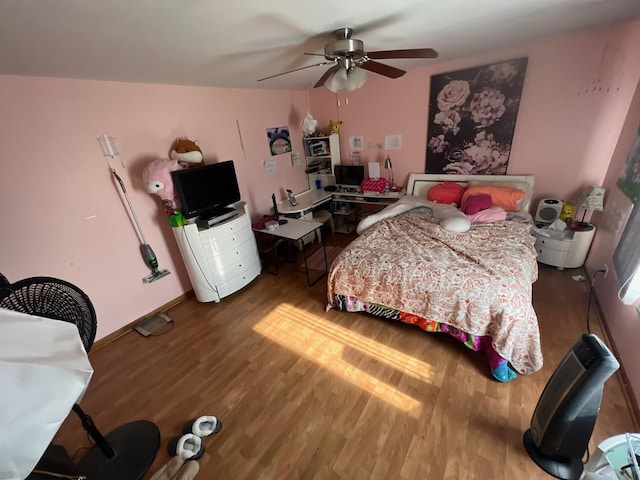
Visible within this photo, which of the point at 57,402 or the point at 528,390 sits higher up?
the point at 57,402

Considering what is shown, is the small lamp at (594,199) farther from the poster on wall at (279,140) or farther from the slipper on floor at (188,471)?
the slipper on floor at (188,471)

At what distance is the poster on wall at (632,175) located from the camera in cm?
201

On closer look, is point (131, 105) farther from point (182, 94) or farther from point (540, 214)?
point (540, 214)

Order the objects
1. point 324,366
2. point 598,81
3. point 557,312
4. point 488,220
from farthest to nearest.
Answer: point 488,220, point 598,81, point 557,312, point 324,366

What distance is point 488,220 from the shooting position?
2.65 m

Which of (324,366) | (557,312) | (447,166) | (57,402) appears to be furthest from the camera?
(447,166)

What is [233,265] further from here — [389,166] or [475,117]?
[475,117]

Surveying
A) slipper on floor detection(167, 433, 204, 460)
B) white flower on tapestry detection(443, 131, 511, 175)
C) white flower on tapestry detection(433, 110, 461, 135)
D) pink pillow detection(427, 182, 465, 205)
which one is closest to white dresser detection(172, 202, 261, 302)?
slipper on floor detection(167, 433, 204, 460)

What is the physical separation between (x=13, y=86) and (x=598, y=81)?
468 cm

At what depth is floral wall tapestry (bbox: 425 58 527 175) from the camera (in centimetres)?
285

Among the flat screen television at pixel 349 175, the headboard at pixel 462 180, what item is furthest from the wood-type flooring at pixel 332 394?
the flat screen television at pixel 349 175

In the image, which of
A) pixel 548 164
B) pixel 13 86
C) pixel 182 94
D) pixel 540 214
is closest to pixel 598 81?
pixel 548 164

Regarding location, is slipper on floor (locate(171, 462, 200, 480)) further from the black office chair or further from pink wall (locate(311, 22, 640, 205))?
pink wall (locate(311, 22, 640, 205))

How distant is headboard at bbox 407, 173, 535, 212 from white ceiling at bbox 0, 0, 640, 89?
1.31 metres
